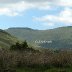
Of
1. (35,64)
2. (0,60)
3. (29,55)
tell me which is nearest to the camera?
(0,60)

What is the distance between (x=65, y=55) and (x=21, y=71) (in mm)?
8862

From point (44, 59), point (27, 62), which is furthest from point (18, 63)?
point (44, 59)

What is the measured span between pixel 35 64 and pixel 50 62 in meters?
2.28

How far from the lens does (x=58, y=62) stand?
132 feet

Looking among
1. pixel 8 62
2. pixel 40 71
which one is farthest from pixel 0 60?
pixel 40 71

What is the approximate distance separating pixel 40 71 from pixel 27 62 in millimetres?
4254

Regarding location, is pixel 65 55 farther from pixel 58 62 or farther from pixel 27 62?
pixel 27 62

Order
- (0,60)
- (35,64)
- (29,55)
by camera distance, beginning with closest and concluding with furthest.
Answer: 1. (0,60)
2. (35,64)
3. (29,55)

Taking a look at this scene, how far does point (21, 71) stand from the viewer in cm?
3556

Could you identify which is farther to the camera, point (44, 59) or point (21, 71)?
point (44, 59)

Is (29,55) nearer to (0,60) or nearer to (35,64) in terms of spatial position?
(35,64)

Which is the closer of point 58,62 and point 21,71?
point 21,71

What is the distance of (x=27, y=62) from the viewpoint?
131ft

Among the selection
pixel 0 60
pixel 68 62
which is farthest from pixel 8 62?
pixel 68 62
